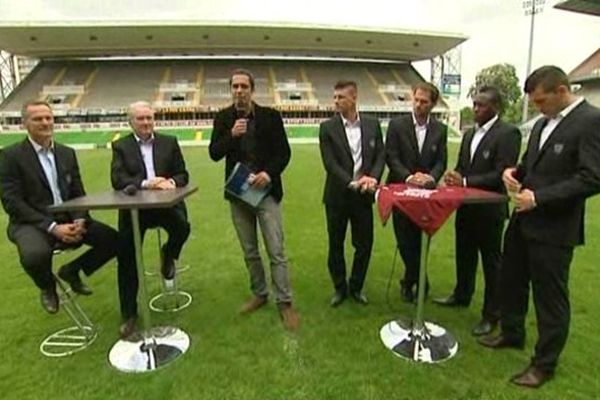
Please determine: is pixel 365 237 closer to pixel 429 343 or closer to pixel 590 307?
pixel 429 343

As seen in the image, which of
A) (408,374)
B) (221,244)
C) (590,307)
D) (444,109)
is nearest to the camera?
(408,374)

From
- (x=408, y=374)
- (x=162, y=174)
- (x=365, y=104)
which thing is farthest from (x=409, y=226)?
(x=365, y=104)

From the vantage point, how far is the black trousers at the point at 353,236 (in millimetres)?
4234

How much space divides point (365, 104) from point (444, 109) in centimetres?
880

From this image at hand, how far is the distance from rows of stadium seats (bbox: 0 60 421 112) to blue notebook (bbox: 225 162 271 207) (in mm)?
36378

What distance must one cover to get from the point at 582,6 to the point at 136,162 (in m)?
49.5

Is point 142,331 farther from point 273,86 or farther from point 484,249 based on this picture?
point 273,86

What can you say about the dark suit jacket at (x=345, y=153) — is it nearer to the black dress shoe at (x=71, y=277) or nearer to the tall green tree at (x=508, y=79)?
the black dress shoe at (x=71, y=277)

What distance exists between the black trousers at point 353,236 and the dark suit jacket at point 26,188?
2.16 meters

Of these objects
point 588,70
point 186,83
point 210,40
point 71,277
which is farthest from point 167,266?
point 588,70

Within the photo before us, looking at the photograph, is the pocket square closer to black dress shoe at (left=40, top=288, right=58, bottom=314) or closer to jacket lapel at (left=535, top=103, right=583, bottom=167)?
jacket lapel at (left=535, top=103, right=583, bottom=167)

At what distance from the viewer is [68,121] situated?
3869 cm

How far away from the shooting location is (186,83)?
140 feet

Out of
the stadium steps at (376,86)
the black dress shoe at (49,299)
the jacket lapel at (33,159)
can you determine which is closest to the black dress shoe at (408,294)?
the black dress shoe at (49,299)
